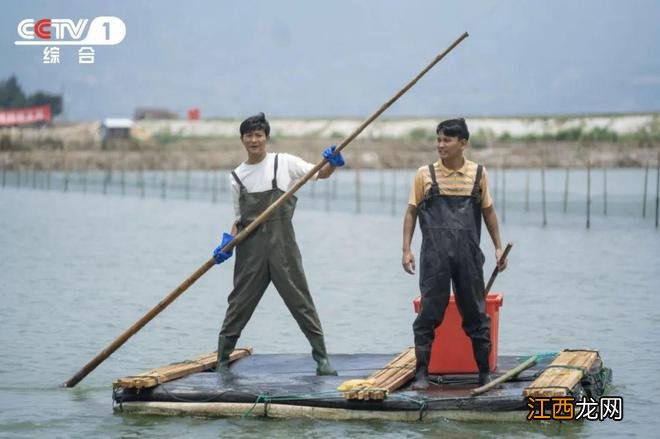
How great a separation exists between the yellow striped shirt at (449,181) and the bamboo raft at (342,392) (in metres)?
1.10

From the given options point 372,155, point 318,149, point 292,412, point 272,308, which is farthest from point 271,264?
point 372,155

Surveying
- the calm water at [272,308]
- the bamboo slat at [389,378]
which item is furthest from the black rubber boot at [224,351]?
the bamboo slat at [389,378]

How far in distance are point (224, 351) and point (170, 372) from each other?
16.9 inches

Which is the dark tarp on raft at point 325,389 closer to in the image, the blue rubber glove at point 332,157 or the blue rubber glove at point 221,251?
the blue rubber glove at point 221,251

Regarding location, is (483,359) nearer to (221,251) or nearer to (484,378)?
(484,378)

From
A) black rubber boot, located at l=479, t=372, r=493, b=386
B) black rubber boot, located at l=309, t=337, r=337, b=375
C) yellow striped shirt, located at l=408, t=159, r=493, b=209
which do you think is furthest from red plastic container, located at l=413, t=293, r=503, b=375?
yellow striped shirt, located at l=408, t=159, r=493, b=209

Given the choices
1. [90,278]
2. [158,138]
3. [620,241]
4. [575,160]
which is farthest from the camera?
[158,138]

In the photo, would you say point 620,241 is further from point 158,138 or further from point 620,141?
point 158,138

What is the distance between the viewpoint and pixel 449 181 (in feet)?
28.4

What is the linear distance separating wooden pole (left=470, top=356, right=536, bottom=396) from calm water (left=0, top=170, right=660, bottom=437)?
0.22 m

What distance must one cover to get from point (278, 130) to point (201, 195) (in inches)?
2967

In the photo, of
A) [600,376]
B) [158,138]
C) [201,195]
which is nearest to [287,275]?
[600,376]

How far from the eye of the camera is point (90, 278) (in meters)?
22.3

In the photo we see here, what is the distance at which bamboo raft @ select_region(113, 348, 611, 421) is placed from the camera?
8422 mm
